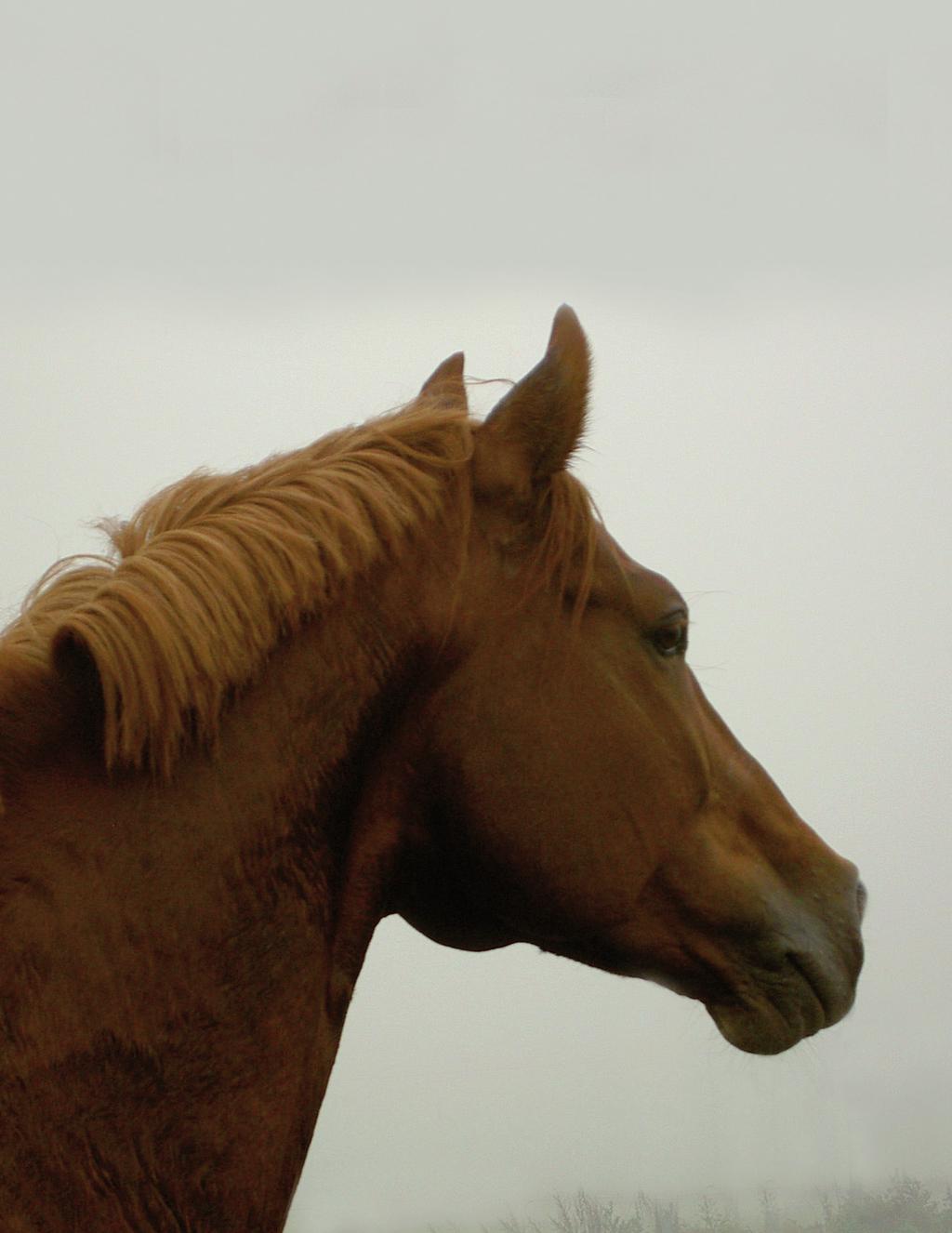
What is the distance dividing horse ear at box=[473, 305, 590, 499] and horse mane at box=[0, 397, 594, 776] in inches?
1.3

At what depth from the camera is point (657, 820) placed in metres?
1.63

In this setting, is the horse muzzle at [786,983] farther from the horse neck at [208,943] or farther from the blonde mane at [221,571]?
the blonde mane at [221,571]

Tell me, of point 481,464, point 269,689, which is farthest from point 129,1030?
point 481,464

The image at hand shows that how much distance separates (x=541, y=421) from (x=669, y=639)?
0.35 meters

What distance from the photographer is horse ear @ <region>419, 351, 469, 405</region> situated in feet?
6.05

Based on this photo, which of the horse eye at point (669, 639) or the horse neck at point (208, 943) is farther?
the horse eye at point (669, 639)

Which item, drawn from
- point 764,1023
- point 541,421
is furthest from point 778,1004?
point 541,421

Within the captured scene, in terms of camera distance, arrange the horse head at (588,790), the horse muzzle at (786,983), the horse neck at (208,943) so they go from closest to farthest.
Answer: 1. the horse neck at (208,943)
2. the horse head at (588,790)
3. the horse muzzle at (786,983)

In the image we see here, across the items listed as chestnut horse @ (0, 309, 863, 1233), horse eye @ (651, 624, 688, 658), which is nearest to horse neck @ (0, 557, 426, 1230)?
chestnut horse @ (0, 309, 863, 1233)

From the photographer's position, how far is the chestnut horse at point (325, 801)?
4.38 ft

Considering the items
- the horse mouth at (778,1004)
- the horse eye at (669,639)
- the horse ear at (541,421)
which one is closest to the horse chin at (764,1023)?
the horse mouth at (778,1004)

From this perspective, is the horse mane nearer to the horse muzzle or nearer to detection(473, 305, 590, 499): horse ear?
detection(473, 305, 590, 499): horse ear

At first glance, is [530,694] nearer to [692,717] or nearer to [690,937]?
[692,717]

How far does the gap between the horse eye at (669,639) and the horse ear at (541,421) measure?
0.26 m
